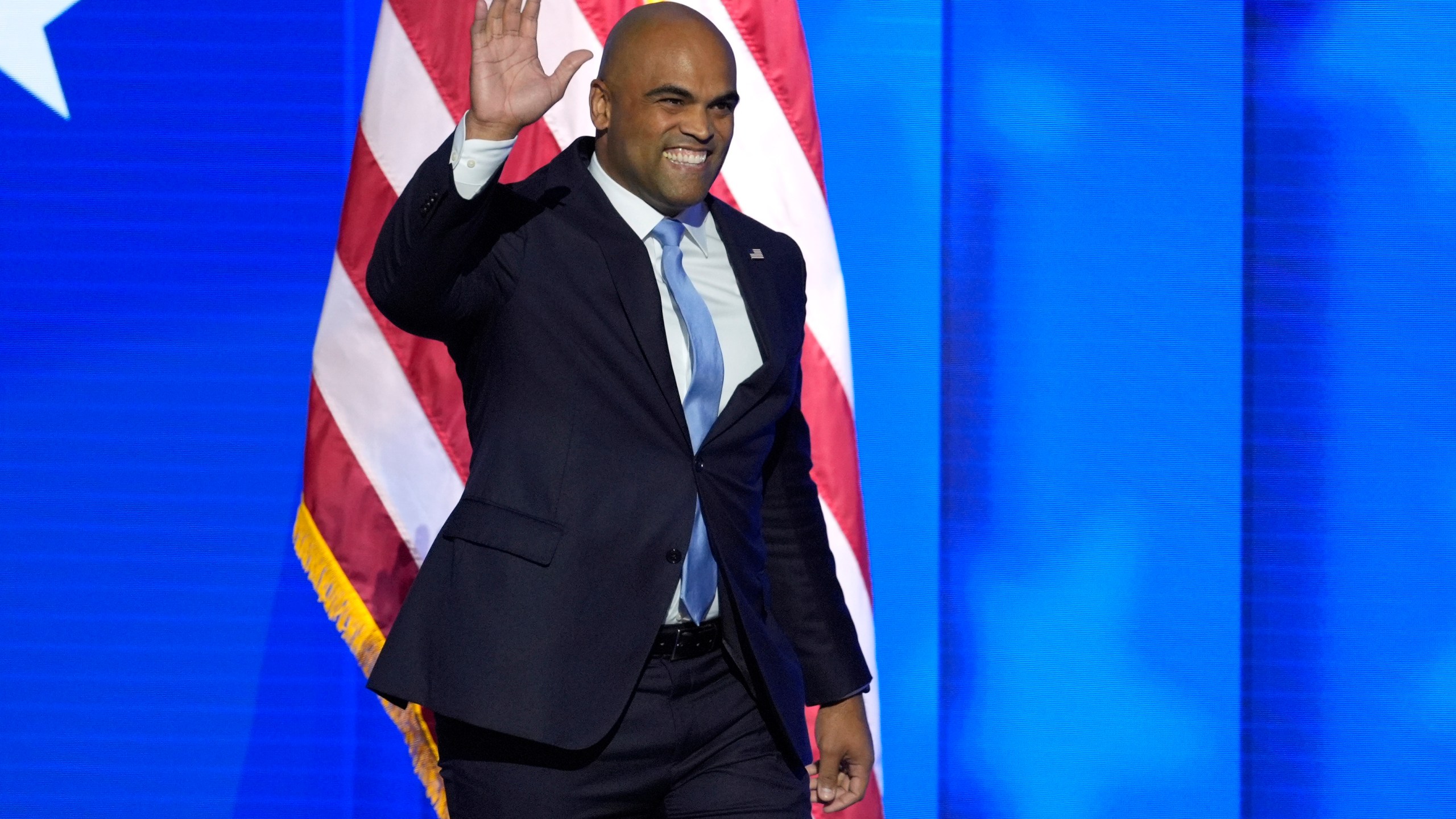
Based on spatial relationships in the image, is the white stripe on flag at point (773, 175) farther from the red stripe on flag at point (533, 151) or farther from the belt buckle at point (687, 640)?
the belt buckle at point (687, 640)

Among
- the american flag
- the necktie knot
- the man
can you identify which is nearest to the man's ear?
the man

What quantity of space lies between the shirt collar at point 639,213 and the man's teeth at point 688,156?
60 millimetres

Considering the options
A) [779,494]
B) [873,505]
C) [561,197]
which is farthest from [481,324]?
[873,505]

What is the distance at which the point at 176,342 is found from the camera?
8.54 ft

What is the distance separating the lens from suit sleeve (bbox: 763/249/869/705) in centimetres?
153

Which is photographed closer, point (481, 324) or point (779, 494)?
point (481, 324)

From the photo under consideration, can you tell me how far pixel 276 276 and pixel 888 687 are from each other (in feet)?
4.52

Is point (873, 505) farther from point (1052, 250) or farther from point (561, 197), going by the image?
point (561, 197)

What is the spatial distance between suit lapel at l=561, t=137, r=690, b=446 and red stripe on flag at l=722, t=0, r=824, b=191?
2.73 feet

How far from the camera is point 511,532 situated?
127 centimetres

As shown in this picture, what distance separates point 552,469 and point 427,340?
0.97 meters

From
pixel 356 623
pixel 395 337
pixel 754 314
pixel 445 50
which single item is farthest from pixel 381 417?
pixel 754 314

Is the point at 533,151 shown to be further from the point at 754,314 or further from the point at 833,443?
the point at 754,314

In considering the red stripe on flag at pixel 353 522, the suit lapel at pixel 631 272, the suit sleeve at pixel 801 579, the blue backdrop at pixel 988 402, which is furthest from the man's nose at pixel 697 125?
the blue backdrop at pixel 988 402
